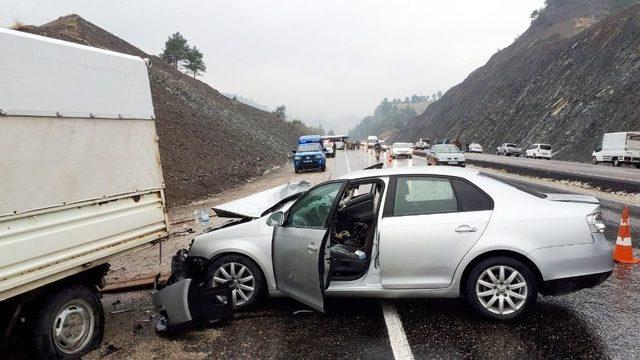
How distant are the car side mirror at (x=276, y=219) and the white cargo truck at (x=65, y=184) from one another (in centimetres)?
152

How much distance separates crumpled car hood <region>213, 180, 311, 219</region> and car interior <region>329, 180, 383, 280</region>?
814 mm

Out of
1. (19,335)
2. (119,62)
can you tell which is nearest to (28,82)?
(119,62)

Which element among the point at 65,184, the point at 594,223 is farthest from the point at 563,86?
the point at 65,184

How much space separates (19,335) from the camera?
4.23 m

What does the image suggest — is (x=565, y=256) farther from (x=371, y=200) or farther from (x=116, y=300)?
(x=116, y=300)

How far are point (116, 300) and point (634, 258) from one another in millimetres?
7706

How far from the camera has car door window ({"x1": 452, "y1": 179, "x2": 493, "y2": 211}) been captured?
15.4ft

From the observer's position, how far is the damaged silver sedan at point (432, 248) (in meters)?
4.47

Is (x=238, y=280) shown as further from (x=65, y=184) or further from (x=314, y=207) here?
(x=65, y=184)

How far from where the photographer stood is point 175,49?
216 feet

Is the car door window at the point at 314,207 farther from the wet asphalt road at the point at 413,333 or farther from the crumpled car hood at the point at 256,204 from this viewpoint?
the wet asphalt road at the point at 413,333

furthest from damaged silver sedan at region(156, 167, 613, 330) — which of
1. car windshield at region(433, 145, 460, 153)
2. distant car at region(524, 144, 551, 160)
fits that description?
distant car at region(524, 144, 551, 160)

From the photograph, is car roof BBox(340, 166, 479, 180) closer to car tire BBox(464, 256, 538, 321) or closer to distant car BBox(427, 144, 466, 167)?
car tire BBox(464, 256, 538, 321)

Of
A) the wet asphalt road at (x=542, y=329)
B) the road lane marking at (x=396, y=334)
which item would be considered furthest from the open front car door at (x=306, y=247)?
the wet asphalt road at (x=542, y=329)
